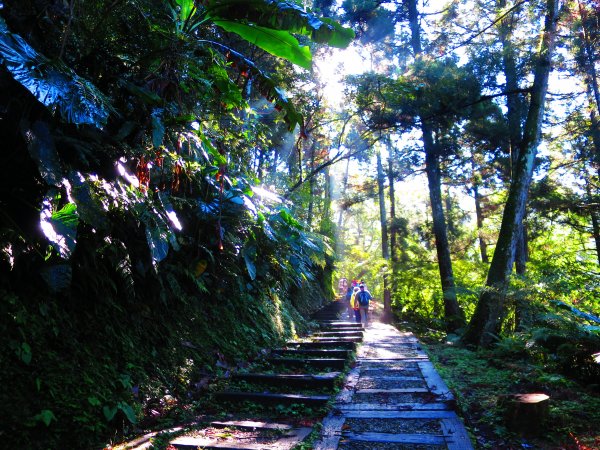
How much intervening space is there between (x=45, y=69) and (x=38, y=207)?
1.05 m

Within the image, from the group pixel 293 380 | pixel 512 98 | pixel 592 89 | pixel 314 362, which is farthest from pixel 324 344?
pixel 592 89

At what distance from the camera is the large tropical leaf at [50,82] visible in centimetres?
267

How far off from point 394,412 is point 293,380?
142 centimetres

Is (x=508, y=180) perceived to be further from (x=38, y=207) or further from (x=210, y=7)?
(x=38, y=207)

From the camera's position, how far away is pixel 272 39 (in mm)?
4895

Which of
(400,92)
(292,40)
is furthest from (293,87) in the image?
(292,40)

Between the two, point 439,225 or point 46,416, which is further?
point 439,225

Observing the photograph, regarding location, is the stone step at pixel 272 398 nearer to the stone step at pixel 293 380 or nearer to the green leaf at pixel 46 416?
the stone step at pixel 293 380

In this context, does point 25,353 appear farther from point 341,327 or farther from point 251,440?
point 341,327

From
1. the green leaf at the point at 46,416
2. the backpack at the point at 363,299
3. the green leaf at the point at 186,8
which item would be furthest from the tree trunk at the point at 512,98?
the green leaf at the point at 46,416

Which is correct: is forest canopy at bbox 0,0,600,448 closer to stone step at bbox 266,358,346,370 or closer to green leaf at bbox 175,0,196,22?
green leaf at bbox 175,0,196,22

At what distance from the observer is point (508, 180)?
13883 millimetres

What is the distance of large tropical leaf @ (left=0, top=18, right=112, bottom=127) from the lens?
8.77 ft

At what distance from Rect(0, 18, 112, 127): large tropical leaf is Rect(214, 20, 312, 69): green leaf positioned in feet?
7.44
